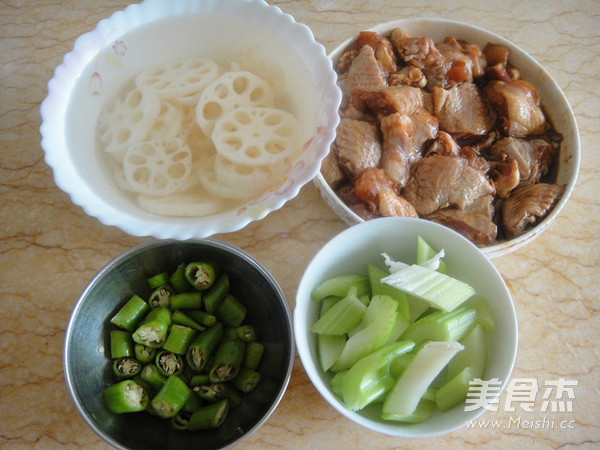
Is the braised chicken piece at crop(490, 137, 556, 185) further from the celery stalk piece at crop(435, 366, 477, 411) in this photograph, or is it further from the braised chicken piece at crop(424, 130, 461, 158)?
the celery stalk piece at crop(435, 366, 477, 411)

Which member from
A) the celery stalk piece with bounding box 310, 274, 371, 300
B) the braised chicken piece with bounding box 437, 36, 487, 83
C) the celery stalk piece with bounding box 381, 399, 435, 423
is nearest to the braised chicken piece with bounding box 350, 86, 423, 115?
the braised chicken piece with bounding box 437, 36, 487, 83

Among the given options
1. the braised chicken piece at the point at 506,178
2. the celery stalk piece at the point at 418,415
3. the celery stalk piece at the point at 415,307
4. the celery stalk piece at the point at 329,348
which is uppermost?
the braised chicken piece at the point at 506,178

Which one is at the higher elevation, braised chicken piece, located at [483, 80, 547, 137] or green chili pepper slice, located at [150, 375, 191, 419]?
braised chicken piece, located at [483, 80, 547, 137]

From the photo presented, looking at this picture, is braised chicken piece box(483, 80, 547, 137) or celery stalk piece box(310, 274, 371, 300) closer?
celery stalk piece box(310, 274, 371, 300)

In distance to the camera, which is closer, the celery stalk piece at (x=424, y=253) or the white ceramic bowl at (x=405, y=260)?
the white ceramic bowl at (x=405, y=260)

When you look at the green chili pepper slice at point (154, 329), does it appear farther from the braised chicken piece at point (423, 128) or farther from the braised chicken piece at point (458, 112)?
the braised chicken piece at point (458, 112)

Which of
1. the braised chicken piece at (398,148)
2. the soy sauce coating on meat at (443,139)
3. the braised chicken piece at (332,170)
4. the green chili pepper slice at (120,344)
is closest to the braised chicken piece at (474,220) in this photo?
the soy sauce coating on meat at (443,139)

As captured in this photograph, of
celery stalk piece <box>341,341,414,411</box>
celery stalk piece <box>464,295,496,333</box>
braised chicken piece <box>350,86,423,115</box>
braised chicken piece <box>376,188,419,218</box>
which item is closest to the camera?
celery stalk piece <box>341,341,414,411</box>
